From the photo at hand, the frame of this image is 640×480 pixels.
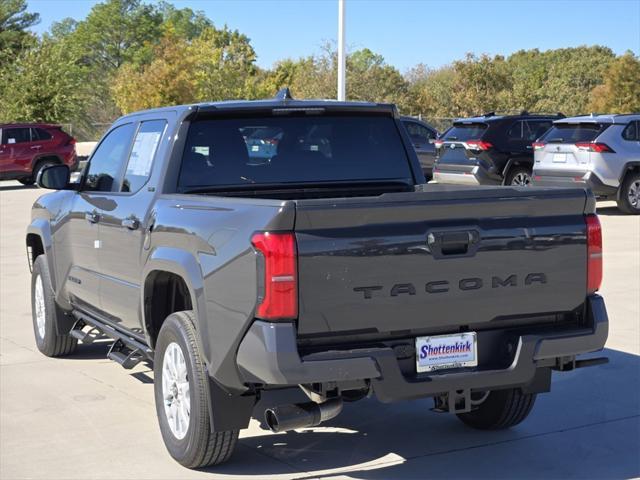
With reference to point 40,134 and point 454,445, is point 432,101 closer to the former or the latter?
point 40,134

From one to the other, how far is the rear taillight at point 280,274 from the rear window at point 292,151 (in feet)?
5.29

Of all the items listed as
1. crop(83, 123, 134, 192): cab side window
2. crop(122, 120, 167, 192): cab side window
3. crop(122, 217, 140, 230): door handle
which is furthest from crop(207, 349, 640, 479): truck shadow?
crop(83, 123, 134, 192): cab side window

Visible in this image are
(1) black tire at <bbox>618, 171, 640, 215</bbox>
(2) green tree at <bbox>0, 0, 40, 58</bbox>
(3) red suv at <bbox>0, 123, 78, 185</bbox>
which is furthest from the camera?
(2) green tree at <bbox>0, 0, 40, 58</bbox>

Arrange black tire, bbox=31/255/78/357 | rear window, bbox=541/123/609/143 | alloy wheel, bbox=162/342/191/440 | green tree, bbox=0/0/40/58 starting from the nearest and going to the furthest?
alloy wheel, bbox=162/342/191/440, black tire, bbox=31/255/78/357, rear window, bbox=541/123/609/143, green tree, bbox=0/0/40/58

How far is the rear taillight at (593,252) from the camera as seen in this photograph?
16.9 ft

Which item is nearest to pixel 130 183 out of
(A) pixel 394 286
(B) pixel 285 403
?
(B) pixel 285 403

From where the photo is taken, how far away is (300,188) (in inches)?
250

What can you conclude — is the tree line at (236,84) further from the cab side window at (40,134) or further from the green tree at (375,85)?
the cab side window at (40,134)

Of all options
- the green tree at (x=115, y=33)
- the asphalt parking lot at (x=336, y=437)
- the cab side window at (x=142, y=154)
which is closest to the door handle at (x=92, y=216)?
the cab side window at (x=142, y=154)

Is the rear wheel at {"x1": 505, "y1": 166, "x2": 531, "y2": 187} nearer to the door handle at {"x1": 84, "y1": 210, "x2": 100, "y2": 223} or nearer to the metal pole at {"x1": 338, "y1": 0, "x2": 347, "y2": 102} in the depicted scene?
the metal pole at {"x1": 338, "y1": 0, "x2": 347, "y2": 102}

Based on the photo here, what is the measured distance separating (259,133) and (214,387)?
5.98 ft

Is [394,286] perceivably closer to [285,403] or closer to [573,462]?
[285,403]

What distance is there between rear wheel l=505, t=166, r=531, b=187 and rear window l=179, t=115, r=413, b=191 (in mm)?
14791

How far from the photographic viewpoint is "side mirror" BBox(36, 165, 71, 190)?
7.36m
